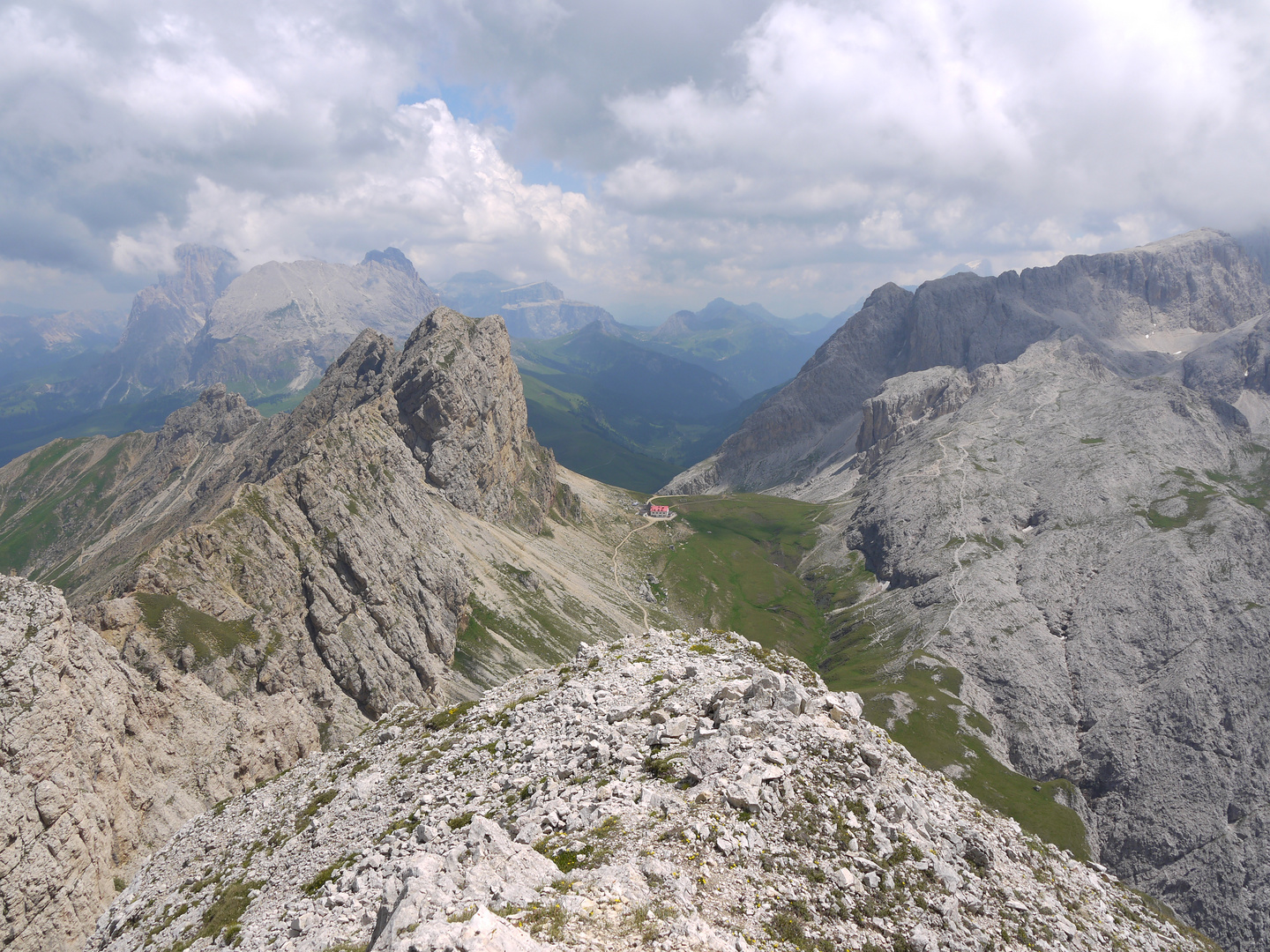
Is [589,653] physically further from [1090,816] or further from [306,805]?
[1090,816]

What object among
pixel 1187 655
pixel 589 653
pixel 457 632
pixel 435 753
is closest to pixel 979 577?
pixel 1187 655

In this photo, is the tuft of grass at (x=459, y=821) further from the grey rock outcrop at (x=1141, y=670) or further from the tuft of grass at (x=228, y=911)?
the grey rock outcrop at (x=1141, y=670)

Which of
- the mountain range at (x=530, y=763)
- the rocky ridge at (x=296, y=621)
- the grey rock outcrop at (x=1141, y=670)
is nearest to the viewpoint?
the mountain range at (x=530, y=763)

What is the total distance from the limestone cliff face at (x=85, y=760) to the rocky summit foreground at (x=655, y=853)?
5583mm

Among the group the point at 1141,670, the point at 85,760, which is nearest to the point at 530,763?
the point at 85,760

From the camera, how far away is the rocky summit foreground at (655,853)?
19.4 meters

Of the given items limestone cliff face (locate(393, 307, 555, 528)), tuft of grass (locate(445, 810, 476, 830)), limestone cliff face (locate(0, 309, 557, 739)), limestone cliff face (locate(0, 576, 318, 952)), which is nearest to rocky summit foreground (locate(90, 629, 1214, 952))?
tuft of grass (locate(445, 810, 476, 830))

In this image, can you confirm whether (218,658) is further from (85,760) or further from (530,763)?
(530,763)

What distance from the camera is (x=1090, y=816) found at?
420 ft

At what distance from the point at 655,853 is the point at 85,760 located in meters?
50.3

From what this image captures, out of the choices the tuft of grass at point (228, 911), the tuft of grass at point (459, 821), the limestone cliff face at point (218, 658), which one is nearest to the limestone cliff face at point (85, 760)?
the limestone cliff face at point (218, 658)

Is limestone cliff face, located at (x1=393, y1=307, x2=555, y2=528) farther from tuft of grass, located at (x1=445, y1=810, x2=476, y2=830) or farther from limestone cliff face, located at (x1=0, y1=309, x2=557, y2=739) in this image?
tuft of grass, located at (x1=445, y1=810, x2=476, y2=830)

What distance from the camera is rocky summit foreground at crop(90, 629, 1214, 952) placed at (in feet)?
63.6

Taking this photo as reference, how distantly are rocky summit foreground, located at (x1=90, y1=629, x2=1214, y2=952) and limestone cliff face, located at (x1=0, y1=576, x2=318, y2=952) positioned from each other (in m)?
5.58
